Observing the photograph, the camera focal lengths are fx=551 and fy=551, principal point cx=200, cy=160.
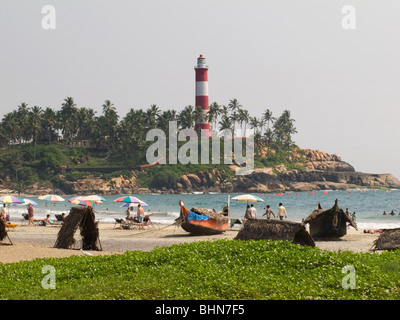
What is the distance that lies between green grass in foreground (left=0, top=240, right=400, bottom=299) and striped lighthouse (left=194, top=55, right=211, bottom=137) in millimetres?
95418

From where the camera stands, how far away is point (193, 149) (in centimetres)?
13175

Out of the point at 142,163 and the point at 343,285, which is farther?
the point at 142,163

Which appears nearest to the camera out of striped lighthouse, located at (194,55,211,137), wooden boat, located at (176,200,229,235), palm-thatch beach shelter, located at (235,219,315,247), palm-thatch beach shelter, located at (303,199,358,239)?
palm-thatch beach shelter, located at (235,219,315,247)

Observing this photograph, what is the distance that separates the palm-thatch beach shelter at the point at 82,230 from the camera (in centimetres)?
2152

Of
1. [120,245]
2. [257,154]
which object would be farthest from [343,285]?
[257,154]

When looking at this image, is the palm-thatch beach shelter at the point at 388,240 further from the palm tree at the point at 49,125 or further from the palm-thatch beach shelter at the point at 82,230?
the palm tree at the point at 49,125

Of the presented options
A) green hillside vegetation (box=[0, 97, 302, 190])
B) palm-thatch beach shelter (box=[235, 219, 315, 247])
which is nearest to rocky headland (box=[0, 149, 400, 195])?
green hillside vegetation (box=[0, 97, 302, 190])

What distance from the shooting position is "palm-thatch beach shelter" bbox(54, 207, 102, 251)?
2152 centimetres

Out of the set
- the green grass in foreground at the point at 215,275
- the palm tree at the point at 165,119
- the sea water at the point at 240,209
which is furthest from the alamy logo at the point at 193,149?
the green grass in foreground at the point at 215,275

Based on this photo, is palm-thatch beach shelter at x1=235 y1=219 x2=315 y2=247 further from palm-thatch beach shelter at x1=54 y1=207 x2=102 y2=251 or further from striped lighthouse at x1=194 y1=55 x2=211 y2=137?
striped lighthouse at x1=194 y1=55 x2=211 y2=137

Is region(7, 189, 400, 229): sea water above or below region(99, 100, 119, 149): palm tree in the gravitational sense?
below
